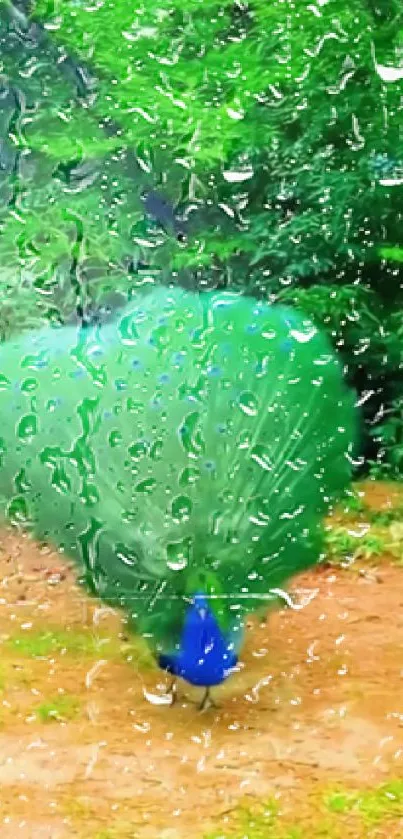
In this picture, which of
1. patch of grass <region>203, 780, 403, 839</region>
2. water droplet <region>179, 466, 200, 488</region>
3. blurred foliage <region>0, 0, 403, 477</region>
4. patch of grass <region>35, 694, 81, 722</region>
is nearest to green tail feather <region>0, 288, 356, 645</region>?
water droplet <region>179, 466, 200, 488</region>

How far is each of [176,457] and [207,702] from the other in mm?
275

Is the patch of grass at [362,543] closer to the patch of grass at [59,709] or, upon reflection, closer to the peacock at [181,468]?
the peacock at [181,468]

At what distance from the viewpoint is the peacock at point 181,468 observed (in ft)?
4.42

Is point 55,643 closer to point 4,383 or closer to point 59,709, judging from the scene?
point 59,709

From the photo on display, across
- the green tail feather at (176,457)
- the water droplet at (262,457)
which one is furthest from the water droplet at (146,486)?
the water droplet at (262,457)

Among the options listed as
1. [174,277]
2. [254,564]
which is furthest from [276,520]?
[174,277]

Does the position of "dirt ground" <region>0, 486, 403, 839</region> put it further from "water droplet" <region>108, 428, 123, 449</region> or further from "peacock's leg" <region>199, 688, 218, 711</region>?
"water droplet" <region>108, 428, 123, 449</region>

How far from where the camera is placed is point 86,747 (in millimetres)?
1265

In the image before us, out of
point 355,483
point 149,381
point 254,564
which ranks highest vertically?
point 149,381

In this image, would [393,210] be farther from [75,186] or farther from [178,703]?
[178,703]

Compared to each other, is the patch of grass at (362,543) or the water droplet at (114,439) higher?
the water droplet at (114,439)

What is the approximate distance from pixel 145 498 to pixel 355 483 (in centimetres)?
50

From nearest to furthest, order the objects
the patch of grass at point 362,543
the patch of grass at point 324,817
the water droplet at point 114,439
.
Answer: the patch of grass at point 324,817, the water droplet at point 114,439, the patch of grass at point 362,543

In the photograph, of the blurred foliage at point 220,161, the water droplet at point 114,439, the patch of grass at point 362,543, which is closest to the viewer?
the water droplet at point 114,439
